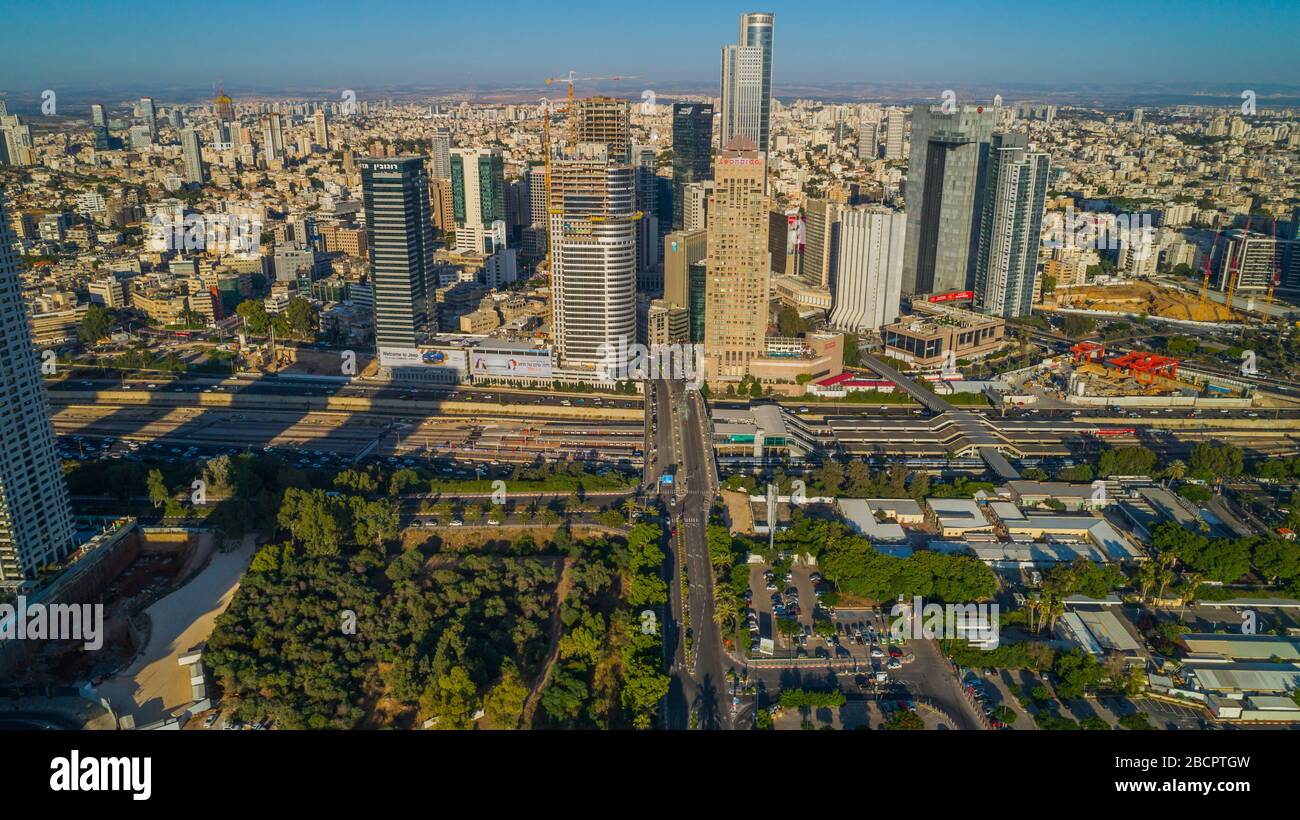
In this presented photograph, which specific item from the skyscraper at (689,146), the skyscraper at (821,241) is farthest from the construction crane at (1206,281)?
the skyscraper at (689,146)

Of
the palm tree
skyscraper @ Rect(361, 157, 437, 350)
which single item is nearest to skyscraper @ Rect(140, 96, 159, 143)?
skyscraper @ Rect(361, 157, 437, 350)

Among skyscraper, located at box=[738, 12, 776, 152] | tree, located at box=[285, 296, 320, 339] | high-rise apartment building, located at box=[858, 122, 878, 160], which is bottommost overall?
tree, located at box=[285, 296, 320, 339]

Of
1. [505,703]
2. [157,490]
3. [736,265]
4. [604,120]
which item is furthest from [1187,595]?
[604,120]

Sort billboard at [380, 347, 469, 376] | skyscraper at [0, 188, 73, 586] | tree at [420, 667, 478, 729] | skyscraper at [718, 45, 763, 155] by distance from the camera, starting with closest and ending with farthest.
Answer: tree at [420, 667, 478, 729]
skyscraper at [0, 188, 73, 586]
billboard at [380, 347, 469, 376]
skyscraper at [718, 45, 763, 155]

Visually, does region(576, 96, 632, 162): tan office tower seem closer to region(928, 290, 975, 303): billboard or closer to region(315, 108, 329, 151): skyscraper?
region(928, 290, 975, 303): billboard

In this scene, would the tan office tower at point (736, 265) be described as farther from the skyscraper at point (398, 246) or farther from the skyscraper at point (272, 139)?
the skyscraper at point (272, 139)

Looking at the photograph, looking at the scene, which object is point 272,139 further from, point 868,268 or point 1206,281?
point 1206,281

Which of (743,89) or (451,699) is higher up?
(743,89)

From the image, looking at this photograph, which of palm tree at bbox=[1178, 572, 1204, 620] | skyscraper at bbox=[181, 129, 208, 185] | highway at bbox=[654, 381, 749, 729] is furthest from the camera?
skyscraper at bbox=[181, 129, 208, 185]
